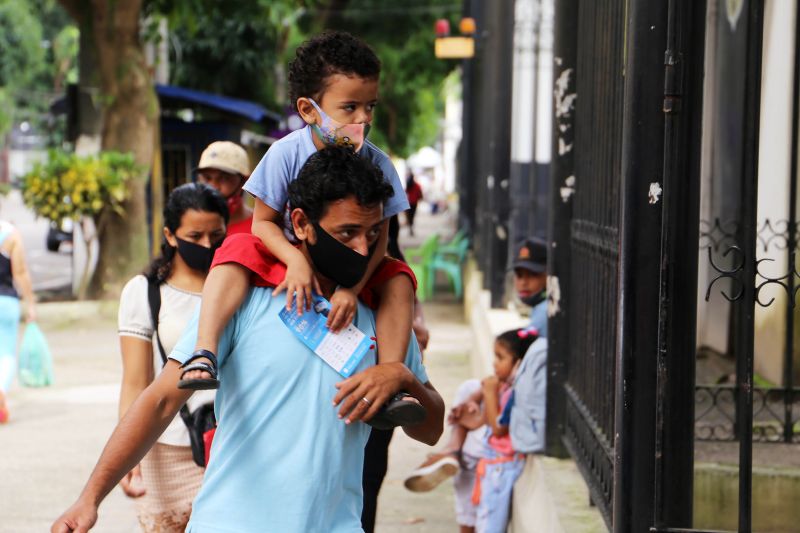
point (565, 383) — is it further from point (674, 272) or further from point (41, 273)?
point (41, 273)

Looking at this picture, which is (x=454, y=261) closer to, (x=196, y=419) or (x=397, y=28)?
(x=397, y=28)

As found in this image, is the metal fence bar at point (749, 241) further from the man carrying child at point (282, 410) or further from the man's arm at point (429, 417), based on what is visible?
the man carrying child at point (282, 410)

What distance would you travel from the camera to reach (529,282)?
22.7 ft

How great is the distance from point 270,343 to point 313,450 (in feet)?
0.84

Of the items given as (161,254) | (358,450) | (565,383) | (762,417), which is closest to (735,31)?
(762,417)

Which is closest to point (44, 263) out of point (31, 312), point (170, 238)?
point (31, 312)

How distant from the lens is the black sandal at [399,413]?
275 centimetres

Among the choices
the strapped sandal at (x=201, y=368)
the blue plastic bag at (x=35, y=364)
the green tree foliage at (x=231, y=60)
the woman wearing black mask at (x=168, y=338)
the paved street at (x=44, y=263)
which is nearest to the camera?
the strapped sandal at (x=201, y=368)

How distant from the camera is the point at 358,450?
9.59 ft

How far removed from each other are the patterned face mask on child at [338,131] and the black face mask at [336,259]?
44 centimetres

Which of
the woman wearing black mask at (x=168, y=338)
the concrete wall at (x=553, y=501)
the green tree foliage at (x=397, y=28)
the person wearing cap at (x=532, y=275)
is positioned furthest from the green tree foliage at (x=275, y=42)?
the woman wearing black mask at (x=168, y=338)

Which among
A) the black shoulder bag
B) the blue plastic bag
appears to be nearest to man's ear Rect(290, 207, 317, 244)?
the black shoulder bag

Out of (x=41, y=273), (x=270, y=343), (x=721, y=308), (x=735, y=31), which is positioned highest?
(x=735, y=31)

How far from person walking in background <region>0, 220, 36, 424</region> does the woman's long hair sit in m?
5.02
